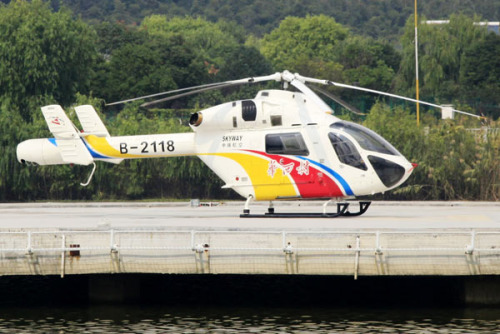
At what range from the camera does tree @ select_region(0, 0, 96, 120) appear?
174ft

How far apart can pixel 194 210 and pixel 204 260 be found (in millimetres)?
12810

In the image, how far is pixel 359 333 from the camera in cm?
1981

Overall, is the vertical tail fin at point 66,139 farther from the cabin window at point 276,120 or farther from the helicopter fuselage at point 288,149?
the cabin window at point 276,120

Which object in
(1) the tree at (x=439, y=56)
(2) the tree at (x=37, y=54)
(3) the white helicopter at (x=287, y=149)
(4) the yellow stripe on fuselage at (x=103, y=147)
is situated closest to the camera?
(3) the white helicopter at (x=287, y=149)

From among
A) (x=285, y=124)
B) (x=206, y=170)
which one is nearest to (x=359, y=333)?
(x=285, y=124)

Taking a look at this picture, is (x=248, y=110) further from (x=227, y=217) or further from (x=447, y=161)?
(x=447, y=161)

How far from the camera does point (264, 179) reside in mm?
27984

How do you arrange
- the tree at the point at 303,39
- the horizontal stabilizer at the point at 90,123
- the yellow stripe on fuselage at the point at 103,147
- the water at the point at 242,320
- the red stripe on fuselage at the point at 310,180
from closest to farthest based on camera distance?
1. the water at the point at 242,320
2. the red stripe on fuselage at the point at 310,180
3. the yellow stripe on fuselage at the point at 103,147
4. the horizontal stabilizer at the point at 90,123
5. the tree at the point at 303,39

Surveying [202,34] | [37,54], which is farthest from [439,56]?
[202,34]

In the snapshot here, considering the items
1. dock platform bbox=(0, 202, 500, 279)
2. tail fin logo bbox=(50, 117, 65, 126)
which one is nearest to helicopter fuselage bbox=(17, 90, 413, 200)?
tail fin logo bbox=(50, 117, 65, 126)

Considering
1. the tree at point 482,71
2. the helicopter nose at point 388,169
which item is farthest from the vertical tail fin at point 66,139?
the tree at point 482,71

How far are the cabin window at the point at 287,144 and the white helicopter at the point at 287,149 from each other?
0.01 metres

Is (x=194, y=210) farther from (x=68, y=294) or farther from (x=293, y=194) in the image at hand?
(x=68, y=294)

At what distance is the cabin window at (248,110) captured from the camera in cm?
2816
